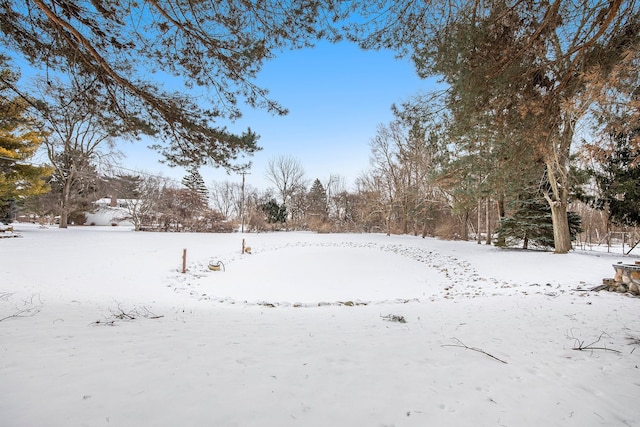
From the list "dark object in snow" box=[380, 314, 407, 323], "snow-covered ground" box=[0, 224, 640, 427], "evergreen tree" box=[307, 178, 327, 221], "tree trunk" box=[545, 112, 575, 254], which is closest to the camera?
"snow-covered ground" box=[0, 224, 640, 427]

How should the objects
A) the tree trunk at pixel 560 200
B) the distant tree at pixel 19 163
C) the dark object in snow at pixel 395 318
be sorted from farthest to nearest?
1. the distant tree at pixel 19 163
2. the tree trunk at pixel 560 200
3. the dark object in snow at pixel 395 318

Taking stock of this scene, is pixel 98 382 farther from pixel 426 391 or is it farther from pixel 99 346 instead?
pixel 426 391

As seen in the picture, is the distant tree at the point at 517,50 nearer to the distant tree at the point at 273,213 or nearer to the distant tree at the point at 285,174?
the distant tree at the point at 273,213

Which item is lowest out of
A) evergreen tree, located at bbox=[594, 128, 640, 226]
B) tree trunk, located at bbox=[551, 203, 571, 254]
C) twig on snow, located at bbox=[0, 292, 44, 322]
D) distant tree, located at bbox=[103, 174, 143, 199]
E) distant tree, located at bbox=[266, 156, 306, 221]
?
twig on snow, located at bbox=[0, 292, 44, 322]

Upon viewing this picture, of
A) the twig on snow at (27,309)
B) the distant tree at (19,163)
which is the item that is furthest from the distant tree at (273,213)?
the twig on snow at (27,309)

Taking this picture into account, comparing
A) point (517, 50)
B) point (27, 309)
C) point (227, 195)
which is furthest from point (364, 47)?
point (227, 195)

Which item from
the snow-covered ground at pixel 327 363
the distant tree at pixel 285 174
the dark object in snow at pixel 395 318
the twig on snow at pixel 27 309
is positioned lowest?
the twig on snow at pixel 27 309

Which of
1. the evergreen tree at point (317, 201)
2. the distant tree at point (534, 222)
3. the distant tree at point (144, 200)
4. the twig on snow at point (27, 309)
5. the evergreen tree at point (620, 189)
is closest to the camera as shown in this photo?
the twig on snow at point (27, 309)

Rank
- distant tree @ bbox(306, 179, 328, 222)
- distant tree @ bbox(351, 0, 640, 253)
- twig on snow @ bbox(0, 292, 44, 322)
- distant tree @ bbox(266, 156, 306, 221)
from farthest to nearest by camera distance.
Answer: distant tree @ bbox(306, 179, 328, 222), distant tree @ bbox(266, 156, 306, 221), twig on snow @ bbox(0, 292, 44, 322), distant tree @ bbox(351, 0, 640, 253)

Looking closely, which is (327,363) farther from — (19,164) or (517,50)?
(19,164)

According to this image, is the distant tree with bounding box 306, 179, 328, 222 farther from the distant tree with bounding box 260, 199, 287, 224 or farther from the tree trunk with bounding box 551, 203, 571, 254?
the tree trunk with bounding box 551, 203, 571, 254

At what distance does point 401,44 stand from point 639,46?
2.71 metres

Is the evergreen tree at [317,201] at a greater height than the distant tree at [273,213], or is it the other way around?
the evergreen tree at [317,201]

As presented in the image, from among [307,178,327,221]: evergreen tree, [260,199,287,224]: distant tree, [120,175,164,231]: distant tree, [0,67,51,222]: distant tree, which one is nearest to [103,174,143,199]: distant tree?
[120,175,164,231]: distant tree
